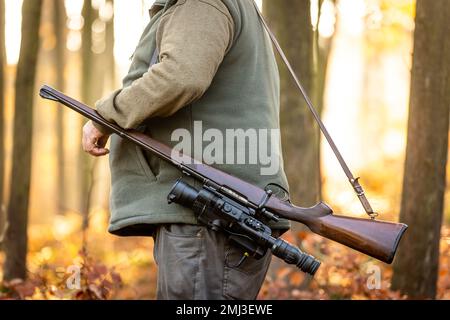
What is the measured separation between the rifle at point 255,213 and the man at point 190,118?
0.07 m

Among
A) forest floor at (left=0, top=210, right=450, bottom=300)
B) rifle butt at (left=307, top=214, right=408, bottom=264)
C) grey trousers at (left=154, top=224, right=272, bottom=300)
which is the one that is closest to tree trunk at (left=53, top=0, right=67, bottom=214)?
forest floor at (left=0, top=210, right=450, bottom=300)

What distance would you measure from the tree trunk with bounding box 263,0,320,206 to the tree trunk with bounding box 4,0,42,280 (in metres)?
2.18

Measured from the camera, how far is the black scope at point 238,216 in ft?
8.96

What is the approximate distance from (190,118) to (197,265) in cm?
65

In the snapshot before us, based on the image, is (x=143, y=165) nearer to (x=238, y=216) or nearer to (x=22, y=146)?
(x=238, y=216)

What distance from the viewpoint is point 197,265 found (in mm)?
2748

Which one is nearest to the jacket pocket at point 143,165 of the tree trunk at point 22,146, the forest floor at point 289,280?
the forest floor at point 289,280

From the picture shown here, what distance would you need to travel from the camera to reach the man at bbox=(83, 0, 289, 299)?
268 cm

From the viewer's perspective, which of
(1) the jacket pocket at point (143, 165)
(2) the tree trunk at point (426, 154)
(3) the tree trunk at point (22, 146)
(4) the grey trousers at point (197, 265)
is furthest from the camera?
(3) the tree trunk at point (22, 146)

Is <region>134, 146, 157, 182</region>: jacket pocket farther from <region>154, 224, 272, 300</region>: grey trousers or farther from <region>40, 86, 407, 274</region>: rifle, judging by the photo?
<region>154, 224, 272, 300</region>: grey trousers

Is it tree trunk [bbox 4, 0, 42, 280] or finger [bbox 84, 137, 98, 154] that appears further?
A: tree trunk [bbox 4, 0, 42, 280]

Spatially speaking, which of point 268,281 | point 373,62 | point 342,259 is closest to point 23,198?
point 268,281

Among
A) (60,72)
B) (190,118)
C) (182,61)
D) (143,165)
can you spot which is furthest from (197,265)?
(60,72)

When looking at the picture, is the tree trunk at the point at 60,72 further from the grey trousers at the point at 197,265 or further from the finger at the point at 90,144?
the grey trousers at the point at 197,265
